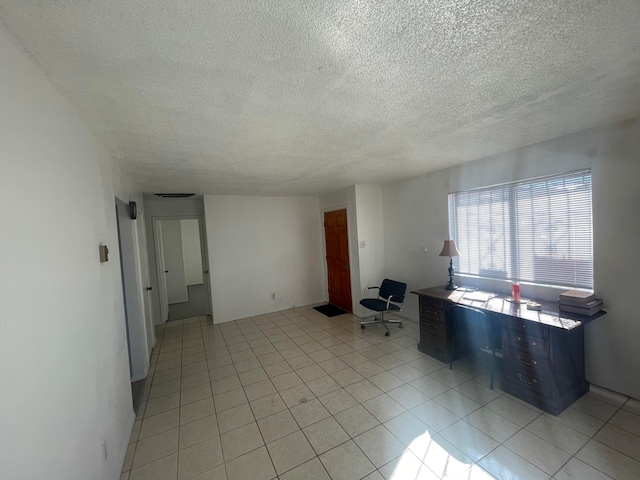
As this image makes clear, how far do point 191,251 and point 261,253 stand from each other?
420 cm

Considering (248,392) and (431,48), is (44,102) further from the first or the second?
(248,392)

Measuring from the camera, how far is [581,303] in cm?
221

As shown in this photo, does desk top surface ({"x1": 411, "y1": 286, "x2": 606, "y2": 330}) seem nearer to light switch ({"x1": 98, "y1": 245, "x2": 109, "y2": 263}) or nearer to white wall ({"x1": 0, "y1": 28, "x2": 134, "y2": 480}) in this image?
white wall ({"x1": 0, "y1": 28, "x2": 134, "y2": 480})

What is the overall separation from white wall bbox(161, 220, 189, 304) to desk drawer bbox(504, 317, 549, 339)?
6862 mm

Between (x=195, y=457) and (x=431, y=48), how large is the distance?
2.98m

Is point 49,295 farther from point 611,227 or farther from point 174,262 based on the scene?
point 174,262

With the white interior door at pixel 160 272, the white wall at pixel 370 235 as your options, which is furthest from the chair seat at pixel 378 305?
the white interior door at pixel 160 272

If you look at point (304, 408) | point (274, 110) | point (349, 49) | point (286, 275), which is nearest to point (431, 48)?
point (349, 49)

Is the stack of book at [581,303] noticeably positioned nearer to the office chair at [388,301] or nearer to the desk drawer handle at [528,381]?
the desk drawer handle at [528,381]

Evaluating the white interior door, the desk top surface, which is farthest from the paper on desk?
the white interior door

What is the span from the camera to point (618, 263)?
7.34 feet

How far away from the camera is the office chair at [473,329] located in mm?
2572

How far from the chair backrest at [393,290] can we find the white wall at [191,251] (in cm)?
601

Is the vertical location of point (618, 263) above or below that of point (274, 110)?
below
